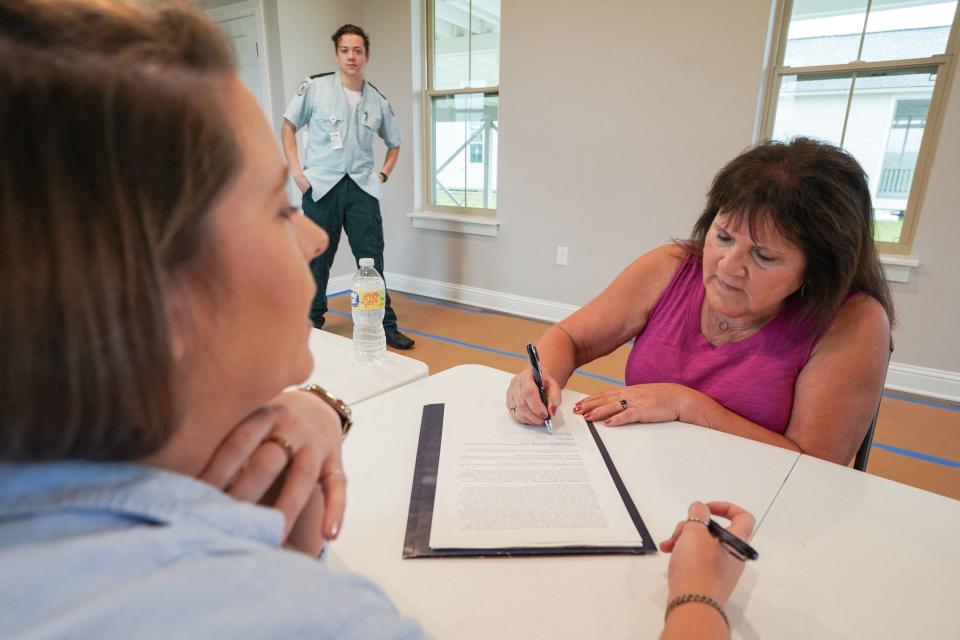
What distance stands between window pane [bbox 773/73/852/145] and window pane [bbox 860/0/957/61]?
0.17 meters

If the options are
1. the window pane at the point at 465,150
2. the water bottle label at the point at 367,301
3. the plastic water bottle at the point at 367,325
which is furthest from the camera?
the window pane at the point at 465,150

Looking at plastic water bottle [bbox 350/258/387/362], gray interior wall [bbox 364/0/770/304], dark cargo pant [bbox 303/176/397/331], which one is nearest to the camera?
plastic water bottle [bbox 350/258/387/362]

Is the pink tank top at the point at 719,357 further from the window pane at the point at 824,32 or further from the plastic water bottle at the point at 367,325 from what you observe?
the window pane at the point at 824,32

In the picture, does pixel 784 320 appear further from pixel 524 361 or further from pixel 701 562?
pixel 524 361

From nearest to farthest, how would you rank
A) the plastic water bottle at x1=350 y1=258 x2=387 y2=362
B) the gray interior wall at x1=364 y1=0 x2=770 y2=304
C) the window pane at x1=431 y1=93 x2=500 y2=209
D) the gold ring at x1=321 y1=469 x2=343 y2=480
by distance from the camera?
the gold ring at x1=321 y1=469 x2=343 y2=480
the plastic water bottle at x1=350 y1=258 x2=387 y2=362
the gray interior wall at x1=364 y1=0 x2=770 y2=304
the window pane at x1=431 y1=93 x2=500 y2=209

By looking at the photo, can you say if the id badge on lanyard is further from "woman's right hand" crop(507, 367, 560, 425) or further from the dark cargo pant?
"woman's right hand" crop(507, 367, 560, 425)

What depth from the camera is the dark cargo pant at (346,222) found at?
3434 mm

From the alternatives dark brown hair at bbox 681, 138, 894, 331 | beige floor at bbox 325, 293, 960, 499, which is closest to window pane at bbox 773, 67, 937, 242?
beige floor at bbox 325, 293, 960, 499

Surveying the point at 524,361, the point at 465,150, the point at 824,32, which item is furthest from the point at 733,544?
the point at 465,150

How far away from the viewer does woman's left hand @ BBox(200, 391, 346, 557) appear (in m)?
0.51

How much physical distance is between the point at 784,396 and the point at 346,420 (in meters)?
0.92

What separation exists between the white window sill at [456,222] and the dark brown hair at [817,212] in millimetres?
2875

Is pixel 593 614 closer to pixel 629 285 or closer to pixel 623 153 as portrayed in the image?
pixel 629 285

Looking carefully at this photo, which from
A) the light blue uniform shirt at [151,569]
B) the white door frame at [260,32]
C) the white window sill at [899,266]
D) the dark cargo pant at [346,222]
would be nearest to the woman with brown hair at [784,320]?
the light blue uniform shirt at [151,569]
